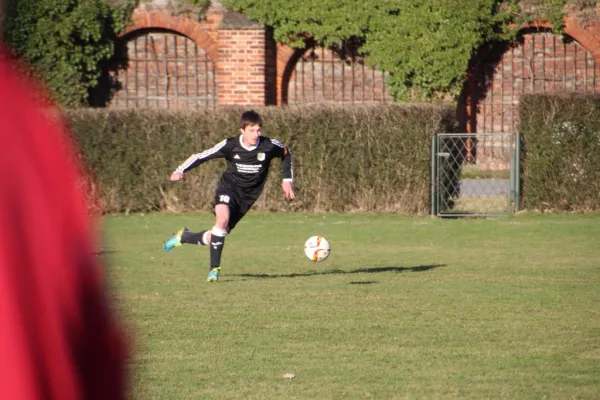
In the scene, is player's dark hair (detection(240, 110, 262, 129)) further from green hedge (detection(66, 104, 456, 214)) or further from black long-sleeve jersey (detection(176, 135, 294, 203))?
green hedge (detection(66, 104, 456, 214))

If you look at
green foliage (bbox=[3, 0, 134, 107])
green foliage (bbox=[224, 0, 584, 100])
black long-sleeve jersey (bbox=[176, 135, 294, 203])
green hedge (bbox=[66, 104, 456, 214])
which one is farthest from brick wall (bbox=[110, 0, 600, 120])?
black long-sleeve jersey (bbox=[176, 135, 294, 203])

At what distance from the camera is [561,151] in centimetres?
1933

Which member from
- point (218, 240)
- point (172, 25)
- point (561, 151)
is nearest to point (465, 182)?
point (561, 151)

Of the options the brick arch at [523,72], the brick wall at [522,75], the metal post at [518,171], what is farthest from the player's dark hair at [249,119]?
the brick wall at [522,75]

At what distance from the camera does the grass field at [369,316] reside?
6.59 meters

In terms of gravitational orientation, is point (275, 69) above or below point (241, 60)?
below

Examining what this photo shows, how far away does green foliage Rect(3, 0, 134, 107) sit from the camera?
86.2 feet

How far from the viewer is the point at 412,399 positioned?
20.1 ft

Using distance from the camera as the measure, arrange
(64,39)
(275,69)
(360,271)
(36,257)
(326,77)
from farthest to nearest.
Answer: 1. (326,77)
2. (275,69)
3. (64,39)
4. (360,271)
5. (36,257)

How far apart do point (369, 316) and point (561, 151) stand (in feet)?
36.1

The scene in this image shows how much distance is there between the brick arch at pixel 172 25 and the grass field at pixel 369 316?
10.9m

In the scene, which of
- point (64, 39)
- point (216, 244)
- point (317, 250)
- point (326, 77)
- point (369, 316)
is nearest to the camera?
point (369, 316)

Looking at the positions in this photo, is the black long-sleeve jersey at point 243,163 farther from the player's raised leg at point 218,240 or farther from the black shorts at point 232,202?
the player's raised leg at point 218,240

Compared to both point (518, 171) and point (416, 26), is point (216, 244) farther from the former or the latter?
point (416, 26)
